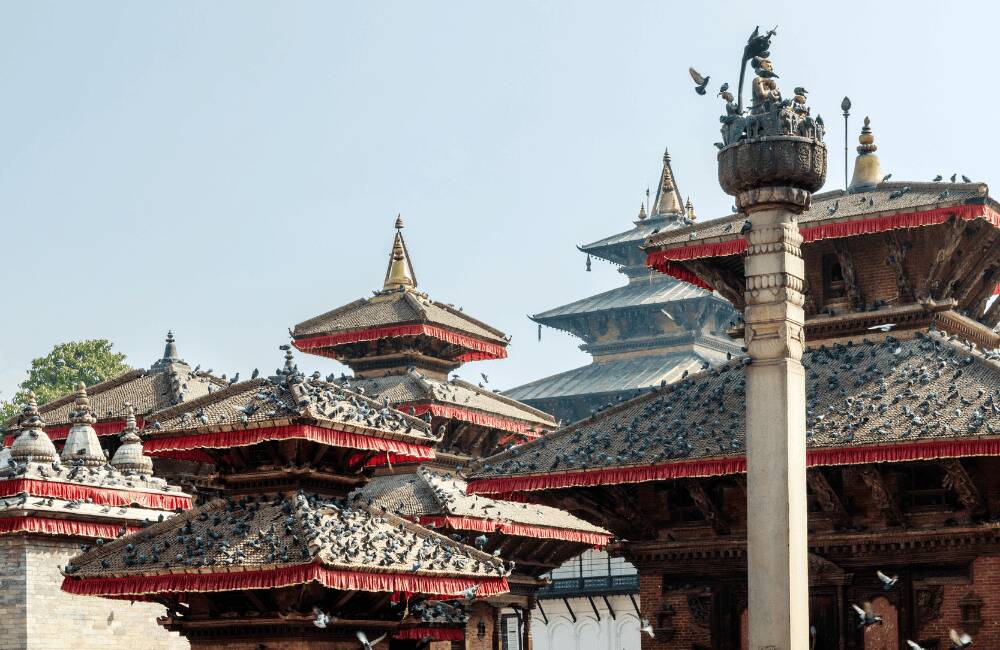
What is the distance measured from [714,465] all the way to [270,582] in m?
6.86

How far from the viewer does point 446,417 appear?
38781mm

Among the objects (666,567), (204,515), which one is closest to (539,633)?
(666,567)

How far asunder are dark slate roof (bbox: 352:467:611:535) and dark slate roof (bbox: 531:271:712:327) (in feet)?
90.6

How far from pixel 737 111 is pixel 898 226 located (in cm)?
996

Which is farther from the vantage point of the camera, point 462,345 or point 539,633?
point 539,633

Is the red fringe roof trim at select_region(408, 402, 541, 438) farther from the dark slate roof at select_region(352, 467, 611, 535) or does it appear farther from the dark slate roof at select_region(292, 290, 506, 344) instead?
the dark slate roof at select_region(292, 290, 506, 344)

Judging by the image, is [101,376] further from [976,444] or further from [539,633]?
[976,444]

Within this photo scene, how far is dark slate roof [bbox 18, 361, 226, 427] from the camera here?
40.8m

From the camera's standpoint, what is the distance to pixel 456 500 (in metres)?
35.9

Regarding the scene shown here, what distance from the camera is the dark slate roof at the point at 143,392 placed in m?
40.8

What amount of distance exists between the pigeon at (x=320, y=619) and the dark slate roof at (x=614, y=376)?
37777 millimetres

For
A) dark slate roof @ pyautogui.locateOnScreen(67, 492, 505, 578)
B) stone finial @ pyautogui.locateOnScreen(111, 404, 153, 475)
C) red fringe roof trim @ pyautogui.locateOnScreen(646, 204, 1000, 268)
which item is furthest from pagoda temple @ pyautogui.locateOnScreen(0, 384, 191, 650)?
red fringe roof trim @ pyautogui.locateOnScreen(646, 204, 1000, 268)

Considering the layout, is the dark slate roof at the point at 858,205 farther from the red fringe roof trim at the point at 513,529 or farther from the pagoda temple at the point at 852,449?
the red fringe roof trim at the point at 513,529

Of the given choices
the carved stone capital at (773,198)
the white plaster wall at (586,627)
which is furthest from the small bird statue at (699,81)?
the white plaster wall at (586,627)
